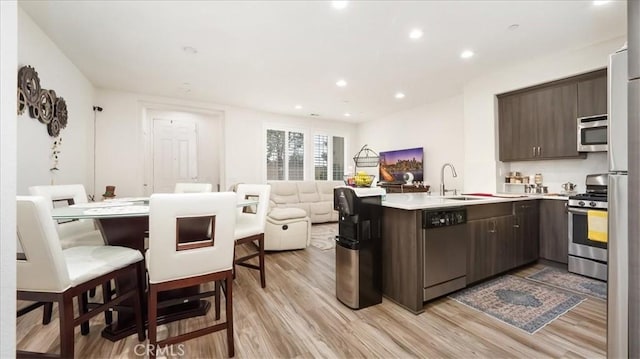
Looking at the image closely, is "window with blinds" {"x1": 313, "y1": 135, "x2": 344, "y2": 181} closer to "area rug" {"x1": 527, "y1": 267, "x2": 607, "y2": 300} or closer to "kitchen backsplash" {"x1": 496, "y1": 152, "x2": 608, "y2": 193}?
"kitchen backsplash" {"x1": 496, "y1": 152, "x2": 608, "y2": 193}

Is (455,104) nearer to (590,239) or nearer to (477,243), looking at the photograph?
(590,239)

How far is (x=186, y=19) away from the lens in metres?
2.73

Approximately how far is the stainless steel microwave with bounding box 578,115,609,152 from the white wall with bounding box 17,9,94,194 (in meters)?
6.13

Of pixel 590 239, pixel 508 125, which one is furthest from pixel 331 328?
pixel 508 125

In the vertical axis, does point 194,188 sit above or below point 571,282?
above

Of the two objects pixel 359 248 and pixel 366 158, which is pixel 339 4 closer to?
pixel 359 248

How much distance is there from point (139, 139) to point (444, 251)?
5.69 metres

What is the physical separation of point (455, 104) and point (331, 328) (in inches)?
201

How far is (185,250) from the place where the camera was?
1539 millimetres

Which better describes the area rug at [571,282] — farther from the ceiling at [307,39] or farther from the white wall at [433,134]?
the ceiling at [307,39]

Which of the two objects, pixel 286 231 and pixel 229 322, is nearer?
pixel 229 322

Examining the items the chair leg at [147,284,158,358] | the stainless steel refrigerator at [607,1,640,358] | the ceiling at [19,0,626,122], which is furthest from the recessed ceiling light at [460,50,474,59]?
the chair leg at [147,284,158,358]

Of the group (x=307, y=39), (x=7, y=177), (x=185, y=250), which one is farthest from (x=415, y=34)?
(x=7, y=177)

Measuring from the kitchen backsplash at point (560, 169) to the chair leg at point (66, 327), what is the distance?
488cm
